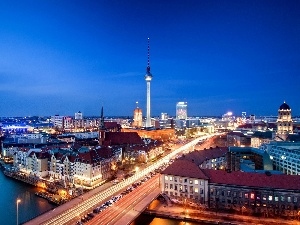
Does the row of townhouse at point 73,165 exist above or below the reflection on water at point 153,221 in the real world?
above

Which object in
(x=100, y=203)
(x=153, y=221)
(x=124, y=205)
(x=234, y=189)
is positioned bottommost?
(x=153, y=221)

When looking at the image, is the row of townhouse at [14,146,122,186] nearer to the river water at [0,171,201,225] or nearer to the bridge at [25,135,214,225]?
the river water at [0,171,201,225]

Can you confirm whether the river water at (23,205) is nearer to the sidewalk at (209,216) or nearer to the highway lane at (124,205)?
the sidewalk at (209,216)

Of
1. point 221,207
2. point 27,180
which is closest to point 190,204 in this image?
point 221,207

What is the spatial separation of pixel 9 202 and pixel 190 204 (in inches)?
1056

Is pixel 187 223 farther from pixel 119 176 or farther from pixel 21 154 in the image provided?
pixel 21 154

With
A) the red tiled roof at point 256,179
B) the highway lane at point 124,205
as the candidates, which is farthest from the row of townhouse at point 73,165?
the red tiled roof at point 256,179

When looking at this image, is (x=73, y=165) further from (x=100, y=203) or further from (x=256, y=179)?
(x=256, y=179)

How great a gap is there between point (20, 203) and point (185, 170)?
967 inches

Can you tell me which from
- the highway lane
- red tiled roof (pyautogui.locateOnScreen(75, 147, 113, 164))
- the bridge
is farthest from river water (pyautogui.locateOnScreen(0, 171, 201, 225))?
red tiled roof (pyautogui.locateOnScreen(75, 147, 113, 164))

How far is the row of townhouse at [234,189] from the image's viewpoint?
108ft

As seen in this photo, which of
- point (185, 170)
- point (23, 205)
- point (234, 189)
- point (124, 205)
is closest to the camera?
point (234, 189)

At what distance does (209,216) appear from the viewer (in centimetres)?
3328

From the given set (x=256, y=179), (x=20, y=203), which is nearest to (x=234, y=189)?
(x=256, y=179)
